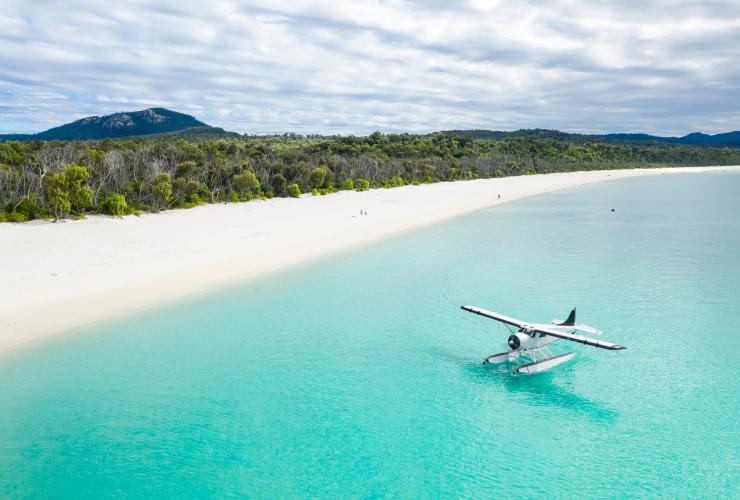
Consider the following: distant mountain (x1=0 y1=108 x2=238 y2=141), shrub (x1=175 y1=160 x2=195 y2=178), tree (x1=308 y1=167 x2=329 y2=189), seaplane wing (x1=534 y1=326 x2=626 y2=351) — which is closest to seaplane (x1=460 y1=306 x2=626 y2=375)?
seaplane wing (x1=534 y1=326 x2=626 y2=351)

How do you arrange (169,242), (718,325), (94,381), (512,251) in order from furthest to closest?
(512,251), (169,242), (718,325), (94,381)

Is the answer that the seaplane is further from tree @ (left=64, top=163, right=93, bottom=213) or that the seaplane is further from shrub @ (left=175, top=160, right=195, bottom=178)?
shrub @ (left=175, top=160, right=195, bottom=178)

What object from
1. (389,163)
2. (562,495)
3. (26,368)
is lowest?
(562,495)

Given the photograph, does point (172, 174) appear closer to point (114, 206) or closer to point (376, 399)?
point (114, 206)

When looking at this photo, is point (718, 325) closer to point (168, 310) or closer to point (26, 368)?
point (168, 310)

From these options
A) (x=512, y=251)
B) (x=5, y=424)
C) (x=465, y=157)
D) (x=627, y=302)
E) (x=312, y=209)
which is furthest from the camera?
(x=465, y=157)

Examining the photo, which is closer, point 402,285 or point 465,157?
point 402,285

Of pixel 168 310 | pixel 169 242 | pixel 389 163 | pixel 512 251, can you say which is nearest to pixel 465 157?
pixel 389 163
